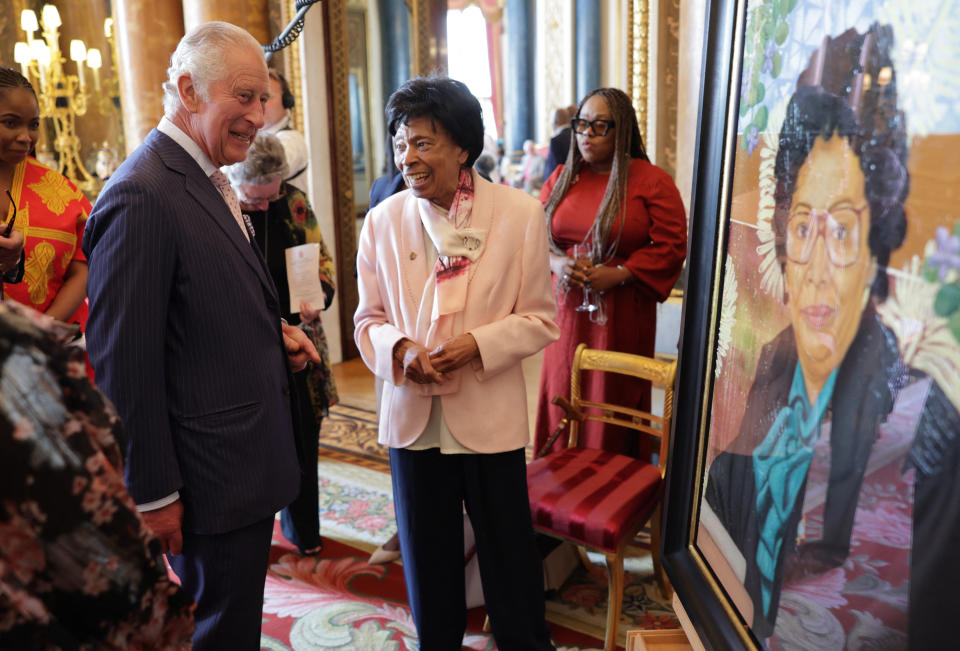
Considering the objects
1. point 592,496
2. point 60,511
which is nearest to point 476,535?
point 592,496

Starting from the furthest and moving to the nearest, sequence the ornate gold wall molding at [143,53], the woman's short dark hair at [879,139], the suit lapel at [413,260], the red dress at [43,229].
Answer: the ornate gold wall molding at [143,53], the red dress at [43,229], the suit lapel at [413,260], the woman's short dark hair at [879,139]

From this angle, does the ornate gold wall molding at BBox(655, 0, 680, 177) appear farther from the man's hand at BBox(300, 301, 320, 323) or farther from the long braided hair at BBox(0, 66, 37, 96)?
the long braided hair at BBox(0, 66, 37, 96)

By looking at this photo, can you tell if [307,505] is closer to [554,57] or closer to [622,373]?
[622,373]

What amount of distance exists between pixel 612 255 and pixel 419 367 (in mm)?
1422

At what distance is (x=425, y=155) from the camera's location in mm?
1980

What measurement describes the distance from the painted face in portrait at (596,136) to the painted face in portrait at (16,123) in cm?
198

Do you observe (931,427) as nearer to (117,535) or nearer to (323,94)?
(117,535)

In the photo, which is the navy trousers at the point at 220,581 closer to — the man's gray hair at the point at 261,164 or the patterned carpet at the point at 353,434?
the man's gray hair at the point at 261,164

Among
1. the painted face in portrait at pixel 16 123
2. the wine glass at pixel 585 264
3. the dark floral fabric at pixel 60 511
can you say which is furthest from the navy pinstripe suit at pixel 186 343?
the wine glass at pixel 585 264

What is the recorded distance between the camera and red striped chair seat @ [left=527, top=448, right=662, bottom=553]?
7.65 ft

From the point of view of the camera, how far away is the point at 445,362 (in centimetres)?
196

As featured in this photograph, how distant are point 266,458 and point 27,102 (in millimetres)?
1290

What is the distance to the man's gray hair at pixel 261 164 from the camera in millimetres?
2654

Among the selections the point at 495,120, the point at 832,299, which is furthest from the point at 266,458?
the point at 495,120
